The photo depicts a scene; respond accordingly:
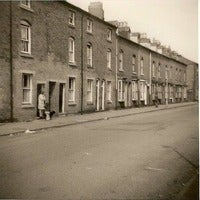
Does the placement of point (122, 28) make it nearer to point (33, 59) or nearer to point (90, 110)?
point (90, 110)

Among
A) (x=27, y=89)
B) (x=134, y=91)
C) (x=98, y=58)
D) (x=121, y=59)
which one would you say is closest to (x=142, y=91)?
(x=134, y=91)

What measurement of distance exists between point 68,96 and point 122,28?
1584cm

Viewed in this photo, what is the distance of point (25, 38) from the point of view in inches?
772

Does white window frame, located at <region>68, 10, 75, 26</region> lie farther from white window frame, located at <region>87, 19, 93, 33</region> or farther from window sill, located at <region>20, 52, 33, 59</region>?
window sill, located at <region>20, 52, 33, 59</region>

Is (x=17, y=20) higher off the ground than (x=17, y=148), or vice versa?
(x=17, y=20)

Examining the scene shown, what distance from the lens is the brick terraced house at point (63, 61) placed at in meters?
18.5

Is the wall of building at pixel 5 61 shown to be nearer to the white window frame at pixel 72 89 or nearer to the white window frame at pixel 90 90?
the white window frame at pixel 72 89

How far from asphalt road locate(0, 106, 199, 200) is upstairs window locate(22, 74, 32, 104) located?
7455mm

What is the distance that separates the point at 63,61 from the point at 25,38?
4.26 metres

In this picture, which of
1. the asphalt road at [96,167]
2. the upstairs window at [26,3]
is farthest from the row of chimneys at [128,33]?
the asphalt road at [96,167]

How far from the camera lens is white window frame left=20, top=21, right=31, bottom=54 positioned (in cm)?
1941

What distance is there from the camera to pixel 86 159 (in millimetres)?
8688

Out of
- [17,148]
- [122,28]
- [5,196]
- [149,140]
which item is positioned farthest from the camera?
[122,28]

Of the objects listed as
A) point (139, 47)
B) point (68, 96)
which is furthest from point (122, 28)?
point (68, 96)
